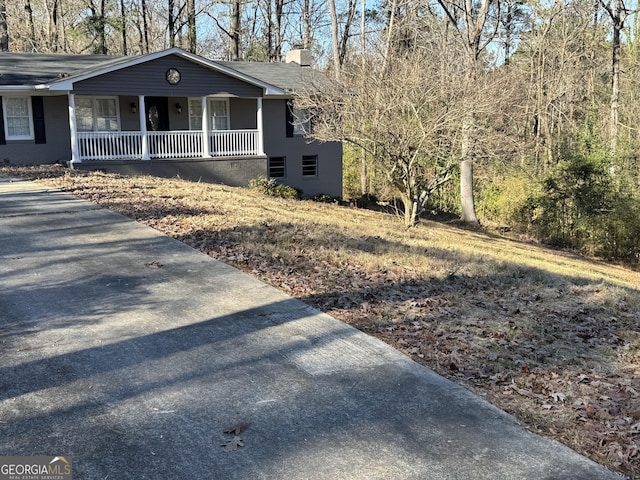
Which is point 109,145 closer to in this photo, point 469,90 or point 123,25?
point 469,90

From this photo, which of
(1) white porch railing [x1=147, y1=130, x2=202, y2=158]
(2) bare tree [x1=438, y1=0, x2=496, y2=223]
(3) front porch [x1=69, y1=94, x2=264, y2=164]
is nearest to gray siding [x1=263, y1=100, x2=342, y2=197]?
(3) front porch [x1=69, y1=94, x2=264, y2=164]

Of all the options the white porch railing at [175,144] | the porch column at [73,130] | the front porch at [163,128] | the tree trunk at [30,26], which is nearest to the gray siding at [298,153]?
the front porch at [163,128]

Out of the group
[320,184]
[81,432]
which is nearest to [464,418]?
[81,432]

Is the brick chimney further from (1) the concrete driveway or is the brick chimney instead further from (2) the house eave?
(1) the concrete driveway

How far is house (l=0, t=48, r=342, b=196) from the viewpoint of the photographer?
1930 cm

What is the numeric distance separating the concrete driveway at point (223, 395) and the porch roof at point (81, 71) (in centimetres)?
1383

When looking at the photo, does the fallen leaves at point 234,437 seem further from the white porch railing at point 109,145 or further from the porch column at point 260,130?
the porch column at point 260,130

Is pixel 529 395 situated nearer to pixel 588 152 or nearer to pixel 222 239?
pixel 222 239

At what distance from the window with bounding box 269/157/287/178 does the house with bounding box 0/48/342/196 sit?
4cm

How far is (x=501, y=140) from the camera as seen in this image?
1392cm

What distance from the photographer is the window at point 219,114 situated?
23.3 meters

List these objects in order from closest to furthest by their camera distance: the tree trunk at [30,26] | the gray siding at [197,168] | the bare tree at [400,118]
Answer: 1. the bare tree at [400,118]
2. the gray siding at [197,168]
3. the tree trunk at [30,26]

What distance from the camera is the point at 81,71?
19.2 metres

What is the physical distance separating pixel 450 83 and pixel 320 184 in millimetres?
11981
